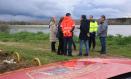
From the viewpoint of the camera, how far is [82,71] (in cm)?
407

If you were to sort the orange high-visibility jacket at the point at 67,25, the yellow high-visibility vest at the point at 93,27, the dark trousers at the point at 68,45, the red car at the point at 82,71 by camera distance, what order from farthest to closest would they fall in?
the yellow high-visibility vest at the point at 93,27 → the dark trousers at the point at 68,45 → the orange high-visibility jacket at the point at 67,25 → the red car at the point at 82,71

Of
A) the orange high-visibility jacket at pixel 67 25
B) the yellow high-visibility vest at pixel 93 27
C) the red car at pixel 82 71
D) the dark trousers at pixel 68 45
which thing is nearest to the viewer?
the red car at pixel 82 71

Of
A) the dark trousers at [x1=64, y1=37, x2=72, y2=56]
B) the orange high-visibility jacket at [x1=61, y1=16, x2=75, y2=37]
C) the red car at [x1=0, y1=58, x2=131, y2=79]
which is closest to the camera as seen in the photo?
the red car at [x1=0, y1=58, x2=131, y2=79]

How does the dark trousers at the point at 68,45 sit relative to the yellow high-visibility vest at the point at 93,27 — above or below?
below

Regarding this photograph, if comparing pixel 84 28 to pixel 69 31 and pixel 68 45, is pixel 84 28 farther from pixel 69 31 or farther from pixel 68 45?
pixel 68 45

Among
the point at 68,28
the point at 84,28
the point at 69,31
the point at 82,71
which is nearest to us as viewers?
the point at 82,71

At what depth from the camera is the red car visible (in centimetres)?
A: 394

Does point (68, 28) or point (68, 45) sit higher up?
point (68, 28)

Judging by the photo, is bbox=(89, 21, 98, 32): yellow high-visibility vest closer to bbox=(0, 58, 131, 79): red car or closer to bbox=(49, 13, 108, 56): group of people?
bbox=(49, 13, 108, 56): group of people

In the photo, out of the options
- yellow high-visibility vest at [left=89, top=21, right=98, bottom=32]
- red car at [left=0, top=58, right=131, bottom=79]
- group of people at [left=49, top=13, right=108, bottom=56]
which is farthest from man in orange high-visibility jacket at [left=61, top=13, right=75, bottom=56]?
red car at [left=0, top=58, right=131, bottom=79]

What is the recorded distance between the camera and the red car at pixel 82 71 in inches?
155

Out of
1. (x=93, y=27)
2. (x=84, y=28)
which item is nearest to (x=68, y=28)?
(x=84, y=28)

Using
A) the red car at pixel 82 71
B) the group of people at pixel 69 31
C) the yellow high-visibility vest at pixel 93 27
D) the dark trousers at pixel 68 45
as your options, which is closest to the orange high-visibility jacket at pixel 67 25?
the group of people at pixel 69 31

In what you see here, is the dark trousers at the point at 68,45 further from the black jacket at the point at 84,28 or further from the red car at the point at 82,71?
the red car at the point at 82,71
